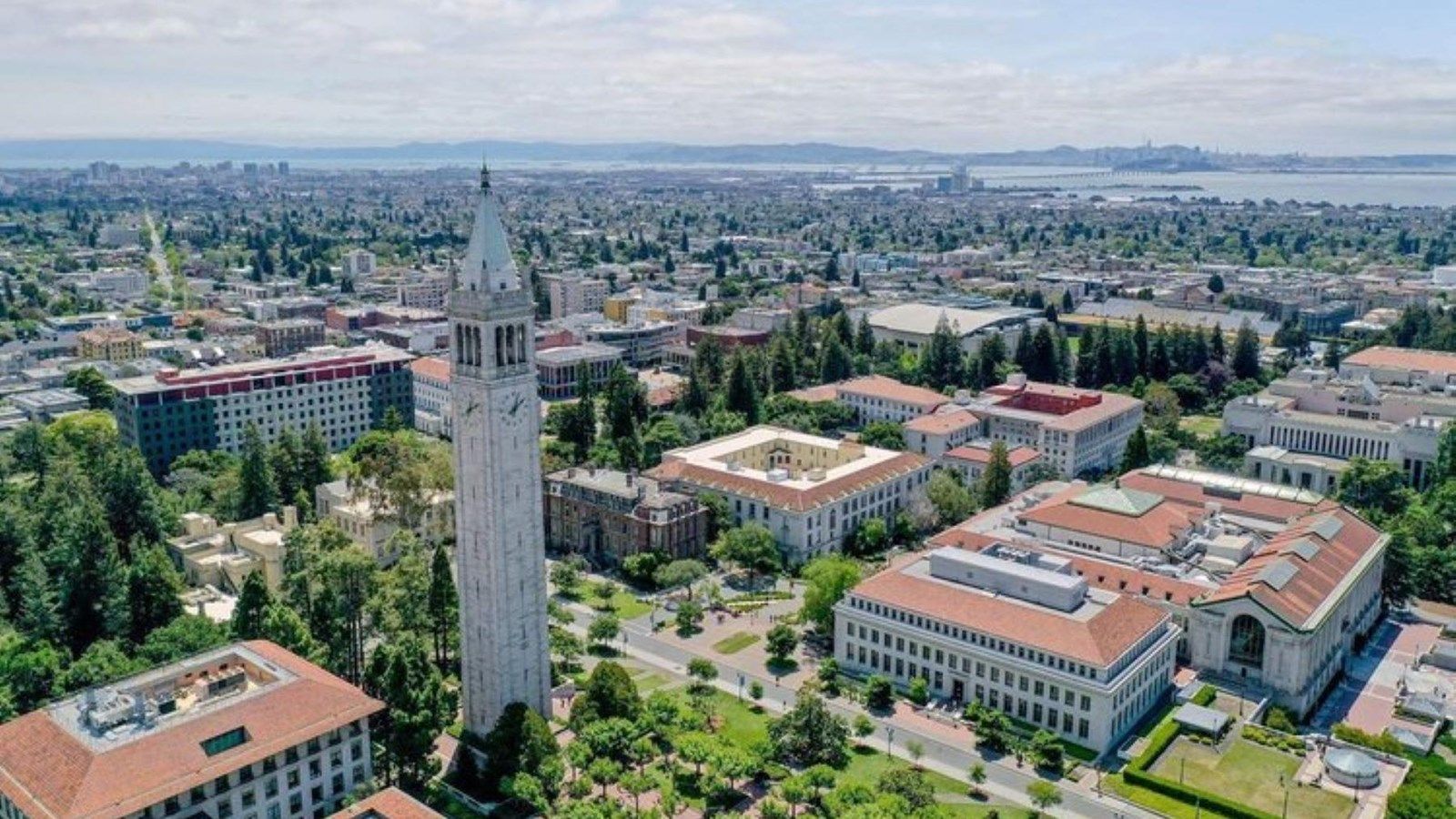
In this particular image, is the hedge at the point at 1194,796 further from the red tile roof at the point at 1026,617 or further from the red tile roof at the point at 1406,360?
the red tile roof at the point at 1406,360

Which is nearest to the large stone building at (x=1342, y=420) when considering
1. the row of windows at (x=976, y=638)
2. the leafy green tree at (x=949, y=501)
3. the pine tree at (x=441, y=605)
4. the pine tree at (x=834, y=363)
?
the leafy green tree at (x=949, y=501)

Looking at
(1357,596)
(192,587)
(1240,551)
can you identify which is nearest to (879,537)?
(1240,551)

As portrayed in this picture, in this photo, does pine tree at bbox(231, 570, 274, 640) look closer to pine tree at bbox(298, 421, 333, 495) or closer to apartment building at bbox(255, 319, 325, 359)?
pine tree at bbox(298, 421, 333, 495)

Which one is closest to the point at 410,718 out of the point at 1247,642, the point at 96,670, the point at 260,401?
the point at 96,670

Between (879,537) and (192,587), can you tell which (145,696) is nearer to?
(192,587)

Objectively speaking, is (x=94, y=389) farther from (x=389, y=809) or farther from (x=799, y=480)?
(x=389, y=809)
